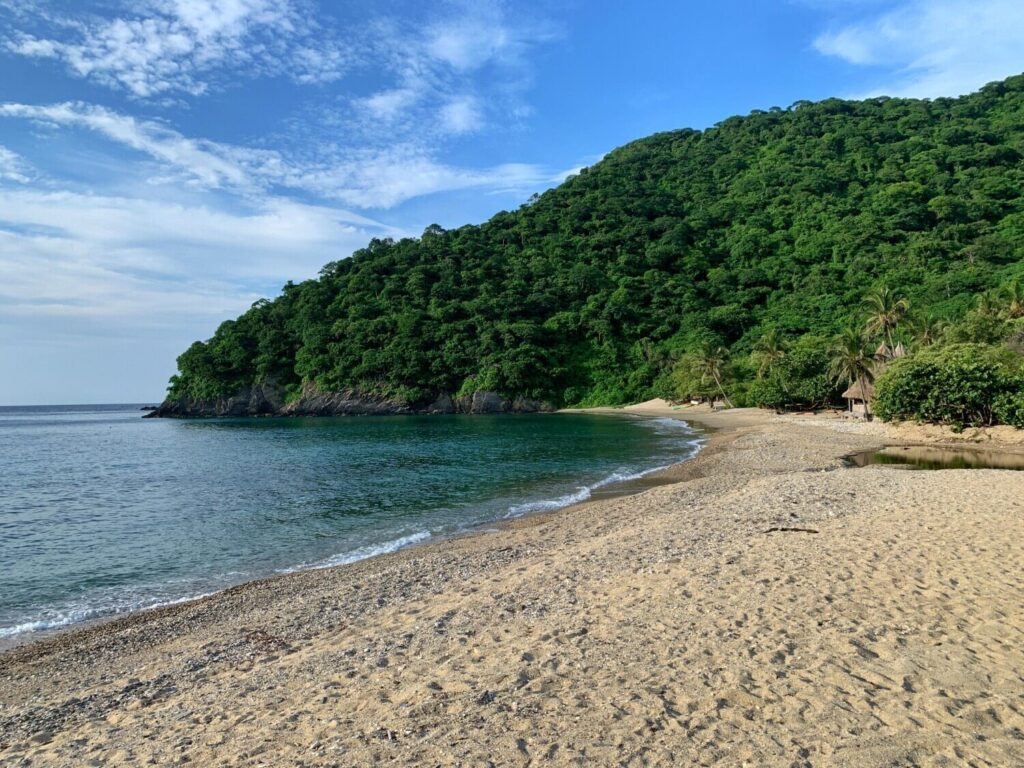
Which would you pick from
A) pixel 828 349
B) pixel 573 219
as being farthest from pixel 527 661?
pixel 573 219

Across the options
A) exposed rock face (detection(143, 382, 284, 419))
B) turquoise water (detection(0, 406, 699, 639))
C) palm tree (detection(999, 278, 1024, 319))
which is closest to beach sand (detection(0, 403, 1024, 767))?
turquoise water (detection(0, 406, 699, 639))

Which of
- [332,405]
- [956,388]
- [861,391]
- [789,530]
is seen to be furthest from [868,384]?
[332,405]

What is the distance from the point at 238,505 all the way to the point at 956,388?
34832 millimetres

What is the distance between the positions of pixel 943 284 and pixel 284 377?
108413 millimetres

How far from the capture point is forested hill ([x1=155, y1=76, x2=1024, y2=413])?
314 ft

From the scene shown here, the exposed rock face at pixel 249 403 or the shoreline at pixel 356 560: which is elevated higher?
the exposed rock face at pixel 249 403

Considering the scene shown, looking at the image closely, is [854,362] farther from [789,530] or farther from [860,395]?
[789,530]

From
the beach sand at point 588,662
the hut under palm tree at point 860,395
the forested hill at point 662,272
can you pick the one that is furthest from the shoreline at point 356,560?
the forested hill at point 662,272

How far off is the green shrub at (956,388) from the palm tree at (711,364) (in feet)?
127

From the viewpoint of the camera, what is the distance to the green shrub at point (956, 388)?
2991 cm

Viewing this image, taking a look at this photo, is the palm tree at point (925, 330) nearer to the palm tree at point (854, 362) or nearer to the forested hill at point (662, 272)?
the palm tree at point (854, 362)

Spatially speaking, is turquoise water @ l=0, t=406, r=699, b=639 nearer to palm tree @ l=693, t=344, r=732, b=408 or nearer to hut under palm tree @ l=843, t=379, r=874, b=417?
hut under palm tree @ l=843, t=379, r=874, b=417

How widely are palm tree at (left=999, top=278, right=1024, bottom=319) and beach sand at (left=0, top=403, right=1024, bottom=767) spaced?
177ft

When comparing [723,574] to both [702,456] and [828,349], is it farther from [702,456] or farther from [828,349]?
[828,349]
